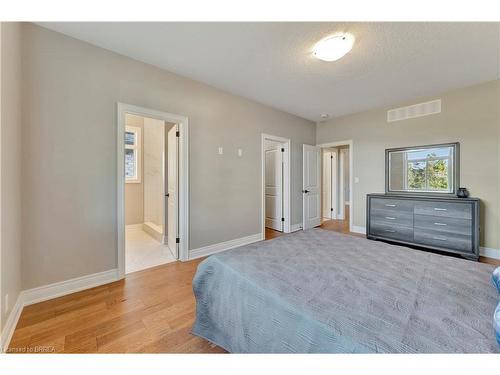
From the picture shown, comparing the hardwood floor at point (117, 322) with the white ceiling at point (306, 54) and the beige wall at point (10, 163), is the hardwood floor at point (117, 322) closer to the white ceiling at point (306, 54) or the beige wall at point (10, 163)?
the beige wall at point (10, 163)

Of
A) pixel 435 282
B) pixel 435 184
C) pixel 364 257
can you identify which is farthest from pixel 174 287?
pixel 435 184

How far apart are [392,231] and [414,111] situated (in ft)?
7.05

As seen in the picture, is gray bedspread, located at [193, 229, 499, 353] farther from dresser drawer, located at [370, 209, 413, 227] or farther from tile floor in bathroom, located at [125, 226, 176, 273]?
dresser drawer, located at [370, 209, 413, 227]

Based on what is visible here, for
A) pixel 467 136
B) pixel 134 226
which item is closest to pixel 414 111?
pixel 467 136

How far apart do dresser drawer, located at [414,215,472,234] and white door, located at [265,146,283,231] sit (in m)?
2.39

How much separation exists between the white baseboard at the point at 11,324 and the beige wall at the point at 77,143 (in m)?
0.17

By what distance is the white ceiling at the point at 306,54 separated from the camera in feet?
6.44

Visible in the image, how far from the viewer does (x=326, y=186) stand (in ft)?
21.0

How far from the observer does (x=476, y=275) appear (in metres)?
1.26

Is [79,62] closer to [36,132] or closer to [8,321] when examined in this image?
[36,132]

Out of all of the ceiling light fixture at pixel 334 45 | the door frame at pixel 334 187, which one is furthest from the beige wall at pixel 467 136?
the ceiling light fixture at pixel 334 45

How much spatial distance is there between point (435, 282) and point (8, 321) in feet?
9.32

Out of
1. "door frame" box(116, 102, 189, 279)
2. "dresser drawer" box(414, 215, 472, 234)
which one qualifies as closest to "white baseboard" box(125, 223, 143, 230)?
"door frame" box(116, 102, 189, 279)

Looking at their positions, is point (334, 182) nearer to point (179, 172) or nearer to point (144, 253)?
point (179, 172)
